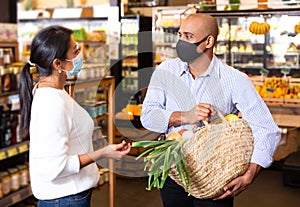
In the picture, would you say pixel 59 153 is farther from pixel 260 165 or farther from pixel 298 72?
pixel 298 72

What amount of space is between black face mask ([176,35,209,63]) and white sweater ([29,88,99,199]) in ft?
1.75

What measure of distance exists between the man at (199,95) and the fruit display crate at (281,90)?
3.71 metres

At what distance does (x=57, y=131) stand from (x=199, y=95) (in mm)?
666

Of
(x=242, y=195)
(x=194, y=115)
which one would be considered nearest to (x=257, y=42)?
(x=242, y=195)

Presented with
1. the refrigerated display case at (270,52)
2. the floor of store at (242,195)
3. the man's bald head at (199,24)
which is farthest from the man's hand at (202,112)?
the refrigerated display case at (270,52)

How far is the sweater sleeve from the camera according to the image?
186 cm

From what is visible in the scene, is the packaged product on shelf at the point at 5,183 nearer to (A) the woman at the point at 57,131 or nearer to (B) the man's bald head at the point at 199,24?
(A) the woman at the point at 57,131

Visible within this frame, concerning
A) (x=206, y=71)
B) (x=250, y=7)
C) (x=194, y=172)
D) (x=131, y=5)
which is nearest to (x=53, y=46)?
(x=206, y=71)

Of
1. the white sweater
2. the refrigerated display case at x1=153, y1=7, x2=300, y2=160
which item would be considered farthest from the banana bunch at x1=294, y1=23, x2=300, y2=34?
the white sweater

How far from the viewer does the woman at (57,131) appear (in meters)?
1.87

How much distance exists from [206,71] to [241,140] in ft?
1.60

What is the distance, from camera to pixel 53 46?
78.2 inches

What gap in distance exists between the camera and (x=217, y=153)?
1649 millimetres

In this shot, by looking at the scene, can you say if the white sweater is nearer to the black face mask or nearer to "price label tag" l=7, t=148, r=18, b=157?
the black face mask
